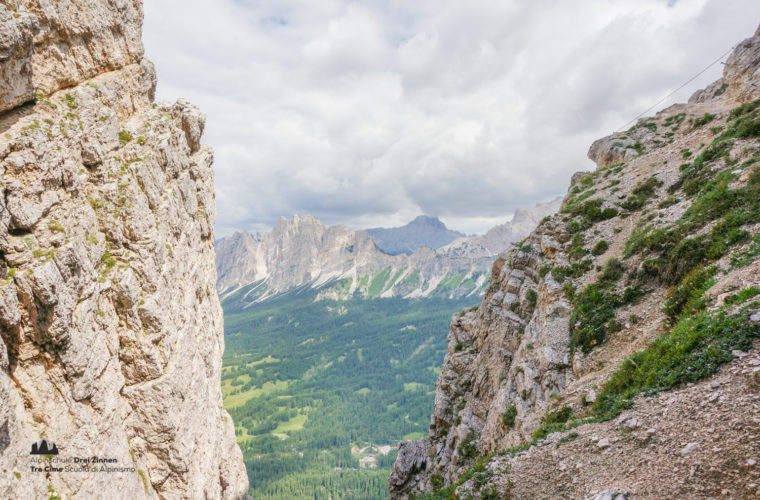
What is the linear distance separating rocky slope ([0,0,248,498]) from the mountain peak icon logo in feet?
1.01

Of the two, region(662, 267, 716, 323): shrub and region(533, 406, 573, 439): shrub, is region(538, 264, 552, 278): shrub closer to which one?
region(662, 267, 716, 323): shrub

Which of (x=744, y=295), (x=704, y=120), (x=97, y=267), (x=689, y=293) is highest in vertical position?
(x=704, y=120)

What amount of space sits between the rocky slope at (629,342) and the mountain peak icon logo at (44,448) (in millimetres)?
19624

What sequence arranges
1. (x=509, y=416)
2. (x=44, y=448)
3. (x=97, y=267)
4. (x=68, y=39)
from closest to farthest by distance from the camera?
(x=44, y=448), (x=97, y=267), (x=68, y=39), (x=509, y=416)

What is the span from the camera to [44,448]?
55.8 ft

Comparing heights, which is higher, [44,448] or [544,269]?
[544,269]

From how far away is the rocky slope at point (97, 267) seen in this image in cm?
1692

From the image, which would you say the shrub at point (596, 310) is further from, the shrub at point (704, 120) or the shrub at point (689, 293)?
the shrub at point (704, 120)

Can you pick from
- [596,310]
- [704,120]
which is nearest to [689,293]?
[596,310]

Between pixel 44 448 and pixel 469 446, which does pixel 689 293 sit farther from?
pixel 44 448

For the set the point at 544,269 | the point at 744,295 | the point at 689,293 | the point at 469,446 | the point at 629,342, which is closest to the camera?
the point at 744,295

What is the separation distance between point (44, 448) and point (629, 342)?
3133 centimetres

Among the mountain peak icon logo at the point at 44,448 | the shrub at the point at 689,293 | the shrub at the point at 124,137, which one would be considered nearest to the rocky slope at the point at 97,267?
the shrub at the point at 124,137

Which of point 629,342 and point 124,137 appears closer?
point 629,342
